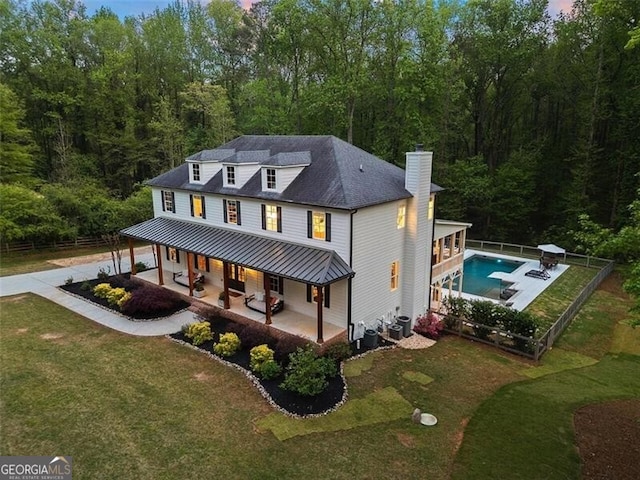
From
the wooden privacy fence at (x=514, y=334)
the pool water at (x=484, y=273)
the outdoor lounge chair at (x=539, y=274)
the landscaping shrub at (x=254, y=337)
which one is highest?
the landscaping shrub at (x=254, y=337)

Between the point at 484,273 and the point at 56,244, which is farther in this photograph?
the point at 56,244

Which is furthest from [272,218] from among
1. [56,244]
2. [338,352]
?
[56,244]

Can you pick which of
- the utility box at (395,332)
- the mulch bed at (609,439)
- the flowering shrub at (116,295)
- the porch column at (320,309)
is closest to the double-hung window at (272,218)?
the porch column at (320,309)

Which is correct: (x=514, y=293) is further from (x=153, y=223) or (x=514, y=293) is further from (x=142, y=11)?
(x=142, y=11)

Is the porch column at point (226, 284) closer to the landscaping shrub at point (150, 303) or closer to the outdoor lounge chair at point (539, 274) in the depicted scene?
the landscaping shrub at point (150, 303)

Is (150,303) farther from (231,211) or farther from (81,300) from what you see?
(231,211)

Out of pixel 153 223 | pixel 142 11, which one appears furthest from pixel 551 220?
pixel 142 11
